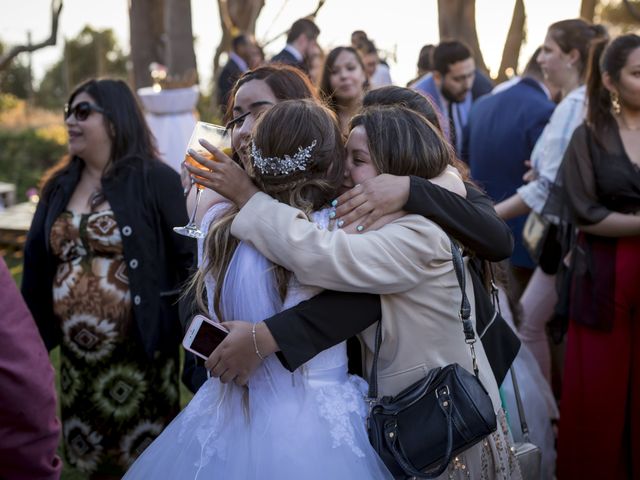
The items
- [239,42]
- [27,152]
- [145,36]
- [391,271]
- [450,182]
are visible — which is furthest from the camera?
[27,152]

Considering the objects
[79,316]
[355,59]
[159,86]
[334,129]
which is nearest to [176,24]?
[159,86]

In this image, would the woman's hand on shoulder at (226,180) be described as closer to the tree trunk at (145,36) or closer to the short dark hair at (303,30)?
the short dark hair at (303,30)

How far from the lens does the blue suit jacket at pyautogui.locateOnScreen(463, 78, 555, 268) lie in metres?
5.66

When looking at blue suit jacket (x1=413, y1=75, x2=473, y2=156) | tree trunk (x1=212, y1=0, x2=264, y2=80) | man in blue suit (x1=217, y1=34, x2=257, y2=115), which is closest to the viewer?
blue suit jacket (x1=413, y1=75, x2=473, y2=156)

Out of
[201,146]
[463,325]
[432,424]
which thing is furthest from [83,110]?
[432,424]

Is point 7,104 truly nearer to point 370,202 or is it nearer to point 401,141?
point 401,141

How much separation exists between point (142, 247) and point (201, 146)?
1333mm

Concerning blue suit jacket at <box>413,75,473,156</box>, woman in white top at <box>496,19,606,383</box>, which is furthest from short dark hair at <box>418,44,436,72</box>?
woman in white top at <box>496,19,606,383</box>

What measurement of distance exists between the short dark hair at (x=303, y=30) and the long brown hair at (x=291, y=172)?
17.9 ft

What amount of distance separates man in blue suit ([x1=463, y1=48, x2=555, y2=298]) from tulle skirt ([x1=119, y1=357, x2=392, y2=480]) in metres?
3.38

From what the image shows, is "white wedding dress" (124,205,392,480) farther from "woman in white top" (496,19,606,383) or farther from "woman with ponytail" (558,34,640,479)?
"woman in white top" (496,19,606,383)

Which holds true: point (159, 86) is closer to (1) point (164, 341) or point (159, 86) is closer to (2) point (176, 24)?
(2) point (176, 24)

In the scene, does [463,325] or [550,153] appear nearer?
[463,325]

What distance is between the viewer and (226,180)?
2443mm
